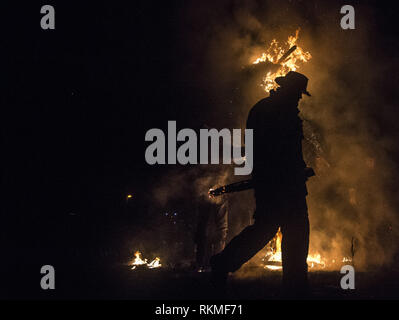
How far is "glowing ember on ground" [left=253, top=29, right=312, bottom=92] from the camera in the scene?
8.11 metres

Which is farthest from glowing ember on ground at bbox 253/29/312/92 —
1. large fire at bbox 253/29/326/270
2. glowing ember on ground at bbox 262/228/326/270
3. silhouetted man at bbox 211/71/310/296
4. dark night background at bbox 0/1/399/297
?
silhouetted man at bbox 211/71/310/296

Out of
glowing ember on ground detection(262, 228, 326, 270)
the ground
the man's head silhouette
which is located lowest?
the ground

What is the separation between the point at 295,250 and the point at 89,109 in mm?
6780

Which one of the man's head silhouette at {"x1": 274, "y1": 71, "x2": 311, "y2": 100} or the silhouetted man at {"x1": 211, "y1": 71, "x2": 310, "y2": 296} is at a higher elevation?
the man's head silhouette at {"x1": 274, "y1": 71, "x2": 311, "y2": 100}

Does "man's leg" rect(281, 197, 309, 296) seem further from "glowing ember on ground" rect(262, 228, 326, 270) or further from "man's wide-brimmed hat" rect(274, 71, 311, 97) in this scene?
"glowing ember on ground" rect(262, 228, 326, 270)

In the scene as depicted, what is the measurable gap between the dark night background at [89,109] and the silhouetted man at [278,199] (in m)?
5.11

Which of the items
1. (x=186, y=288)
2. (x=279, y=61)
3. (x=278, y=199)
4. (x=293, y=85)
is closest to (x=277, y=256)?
(x=186, y=288)

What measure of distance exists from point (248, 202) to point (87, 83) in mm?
5233

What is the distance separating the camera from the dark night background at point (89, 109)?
7922 mm

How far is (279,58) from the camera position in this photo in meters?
8.23

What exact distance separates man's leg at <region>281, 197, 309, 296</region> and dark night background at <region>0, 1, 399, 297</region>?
5.42 meters

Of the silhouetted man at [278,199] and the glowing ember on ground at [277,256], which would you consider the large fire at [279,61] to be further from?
the silhouetted man at [278,199]

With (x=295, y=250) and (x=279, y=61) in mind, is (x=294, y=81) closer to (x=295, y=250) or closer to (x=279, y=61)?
(x=295, y=250)
